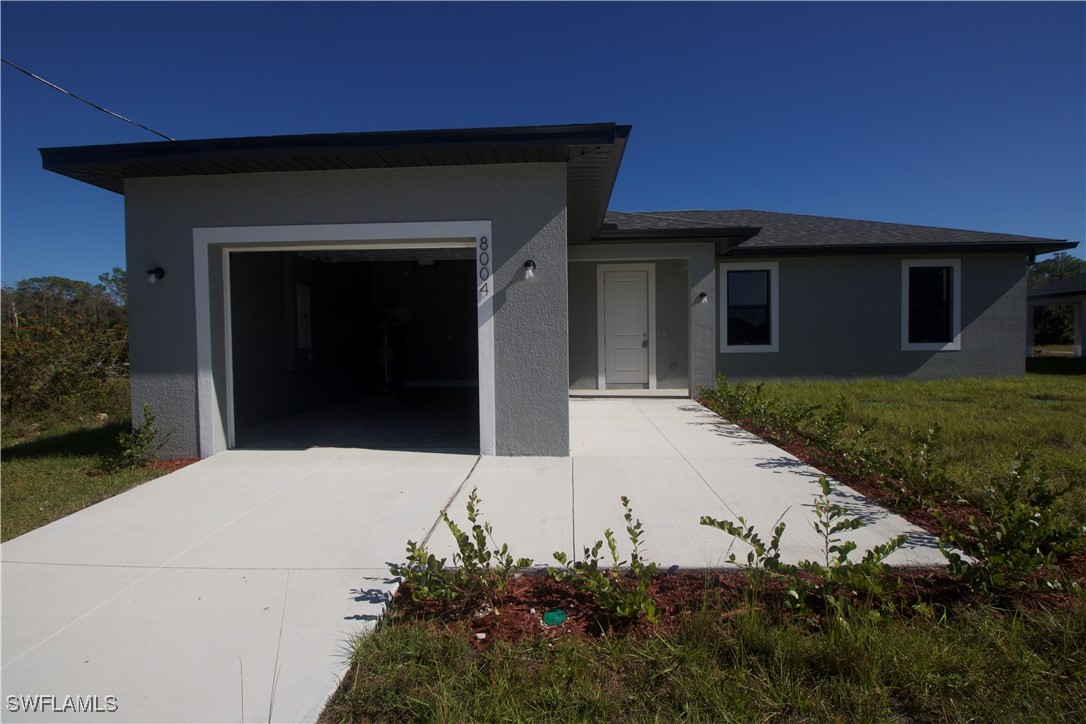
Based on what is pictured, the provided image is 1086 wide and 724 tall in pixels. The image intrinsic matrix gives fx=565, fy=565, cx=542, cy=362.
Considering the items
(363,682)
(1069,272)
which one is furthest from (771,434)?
(1069,272)

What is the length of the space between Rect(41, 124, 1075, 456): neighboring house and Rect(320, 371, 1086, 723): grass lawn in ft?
11.7

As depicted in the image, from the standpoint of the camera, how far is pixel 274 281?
8336 millimetres

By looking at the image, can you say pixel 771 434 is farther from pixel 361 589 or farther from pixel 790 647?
pixel 361 589

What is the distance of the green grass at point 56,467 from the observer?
4.55 metres

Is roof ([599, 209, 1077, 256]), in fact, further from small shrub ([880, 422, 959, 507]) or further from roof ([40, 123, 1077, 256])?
small shrub ([880, 422, 959, 507])

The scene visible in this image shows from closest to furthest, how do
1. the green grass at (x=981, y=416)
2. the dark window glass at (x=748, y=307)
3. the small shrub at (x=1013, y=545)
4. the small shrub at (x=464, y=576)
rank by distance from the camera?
the small shrub at (x=1013, y=545) < the small shrub at (x=464, y=576) < the green grass at (x=981, y=416) < the dark window glass at (x=748, y=307)

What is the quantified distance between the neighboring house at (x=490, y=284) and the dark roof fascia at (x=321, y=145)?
18 mm

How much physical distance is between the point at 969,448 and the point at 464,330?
1030 centimetres

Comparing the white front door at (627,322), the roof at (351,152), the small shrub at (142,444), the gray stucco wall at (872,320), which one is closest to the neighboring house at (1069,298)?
the gray stucco wall at (872,320)

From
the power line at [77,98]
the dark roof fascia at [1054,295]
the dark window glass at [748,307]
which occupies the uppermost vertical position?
the power line at [77,98]

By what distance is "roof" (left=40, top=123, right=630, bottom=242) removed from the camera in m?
5.26

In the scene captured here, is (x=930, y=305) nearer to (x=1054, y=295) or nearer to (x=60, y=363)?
(x=1054, y=295)

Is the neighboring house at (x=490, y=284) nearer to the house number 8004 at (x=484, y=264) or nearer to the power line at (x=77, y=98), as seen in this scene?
the house number 8004 at (x=484, y=264)

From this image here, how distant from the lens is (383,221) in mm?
5988
